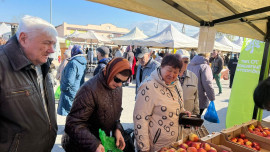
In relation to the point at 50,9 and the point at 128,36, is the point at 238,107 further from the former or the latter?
the point at 50,9

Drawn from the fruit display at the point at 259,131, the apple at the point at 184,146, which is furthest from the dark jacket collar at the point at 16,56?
the fruit display at the point at 259,131

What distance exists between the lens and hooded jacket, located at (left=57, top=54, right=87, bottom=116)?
11.8ft

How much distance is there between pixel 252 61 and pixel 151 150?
314cm

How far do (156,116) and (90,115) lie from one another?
26.1 inches

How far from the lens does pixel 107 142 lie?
63.1 inches

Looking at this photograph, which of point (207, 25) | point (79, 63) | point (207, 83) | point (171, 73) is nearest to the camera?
point (171, 73)

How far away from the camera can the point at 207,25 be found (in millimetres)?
2557

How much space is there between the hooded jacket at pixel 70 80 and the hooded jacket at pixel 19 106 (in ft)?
7.67

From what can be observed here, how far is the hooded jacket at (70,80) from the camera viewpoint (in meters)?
3.60

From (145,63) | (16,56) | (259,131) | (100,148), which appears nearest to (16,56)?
(16,56)

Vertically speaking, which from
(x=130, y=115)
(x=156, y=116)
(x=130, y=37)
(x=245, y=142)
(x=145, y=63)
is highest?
(x=130, y=37)

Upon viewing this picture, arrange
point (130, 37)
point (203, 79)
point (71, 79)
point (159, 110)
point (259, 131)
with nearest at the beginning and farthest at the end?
point (159, 110), point (259, 131), point (203, 79), point (71, 79), point (130, 37)

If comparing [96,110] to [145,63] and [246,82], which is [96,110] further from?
[246,82]

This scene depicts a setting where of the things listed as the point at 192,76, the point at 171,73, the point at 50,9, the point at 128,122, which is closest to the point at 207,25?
the point at 192,76
